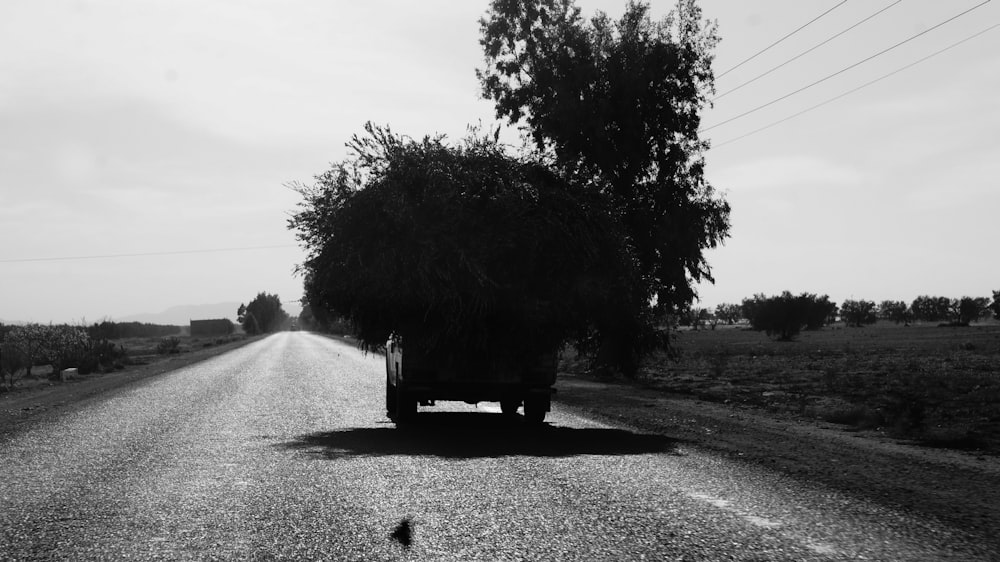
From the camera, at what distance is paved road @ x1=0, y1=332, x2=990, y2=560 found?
18.4 ft

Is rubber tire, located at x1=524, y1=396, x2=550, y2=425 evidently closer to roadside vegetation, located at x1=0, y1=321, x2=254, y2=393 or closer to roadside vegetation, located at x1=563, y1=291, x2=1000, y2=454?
roadside vegetation, located at x1=563, y1=291, x2=1000, y2=454

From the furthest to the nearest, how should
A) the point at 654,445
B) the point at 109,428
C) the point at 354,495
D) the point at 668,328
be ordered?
the point at 668,328, the point at 109,428, the point at 654,445, the point at 354,495

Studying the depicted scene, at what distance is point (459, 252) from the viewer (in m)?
12.6

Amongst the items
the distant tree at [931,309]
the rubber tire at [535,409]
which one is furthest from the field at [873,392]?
the distant tree at [931,309]

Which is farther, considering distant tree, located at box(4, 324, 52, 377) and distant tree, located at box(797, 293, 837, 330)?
distant tree, located at box(797, 293, 837, 330)

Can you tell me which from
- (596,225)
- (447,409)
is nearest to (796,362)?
(447,409)

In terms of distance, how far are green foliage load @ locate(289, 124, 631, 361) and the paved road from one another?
169 cm

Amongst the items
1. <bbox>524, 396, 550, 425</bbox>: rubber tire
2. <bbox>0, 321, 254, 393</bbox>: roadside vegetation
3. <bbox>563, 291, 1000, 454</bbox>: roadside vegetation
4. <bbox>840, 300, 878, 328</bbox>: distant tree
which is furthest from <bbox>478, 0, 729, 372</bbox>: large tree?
<bbox>840, 300, 878, 328</bbox>: distant tree

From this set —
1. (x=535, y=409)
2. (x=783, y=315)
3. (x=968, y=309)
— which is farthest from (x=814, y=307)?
(x=535, y=409)

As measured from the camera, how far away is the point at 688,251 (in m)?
26.6

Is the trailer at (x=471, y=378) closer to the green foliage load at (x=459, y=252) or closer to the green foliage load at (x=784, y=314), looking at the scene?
the green foliage load at (x=459, y=252)

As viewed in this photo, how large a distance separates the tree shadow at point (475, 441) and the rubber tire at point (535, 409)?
0.18 meters

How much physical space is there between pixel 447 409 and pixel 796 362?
24.1 metres

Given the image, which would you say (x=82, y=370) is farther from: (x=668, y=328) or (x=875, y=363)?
(x=875, y=363)
